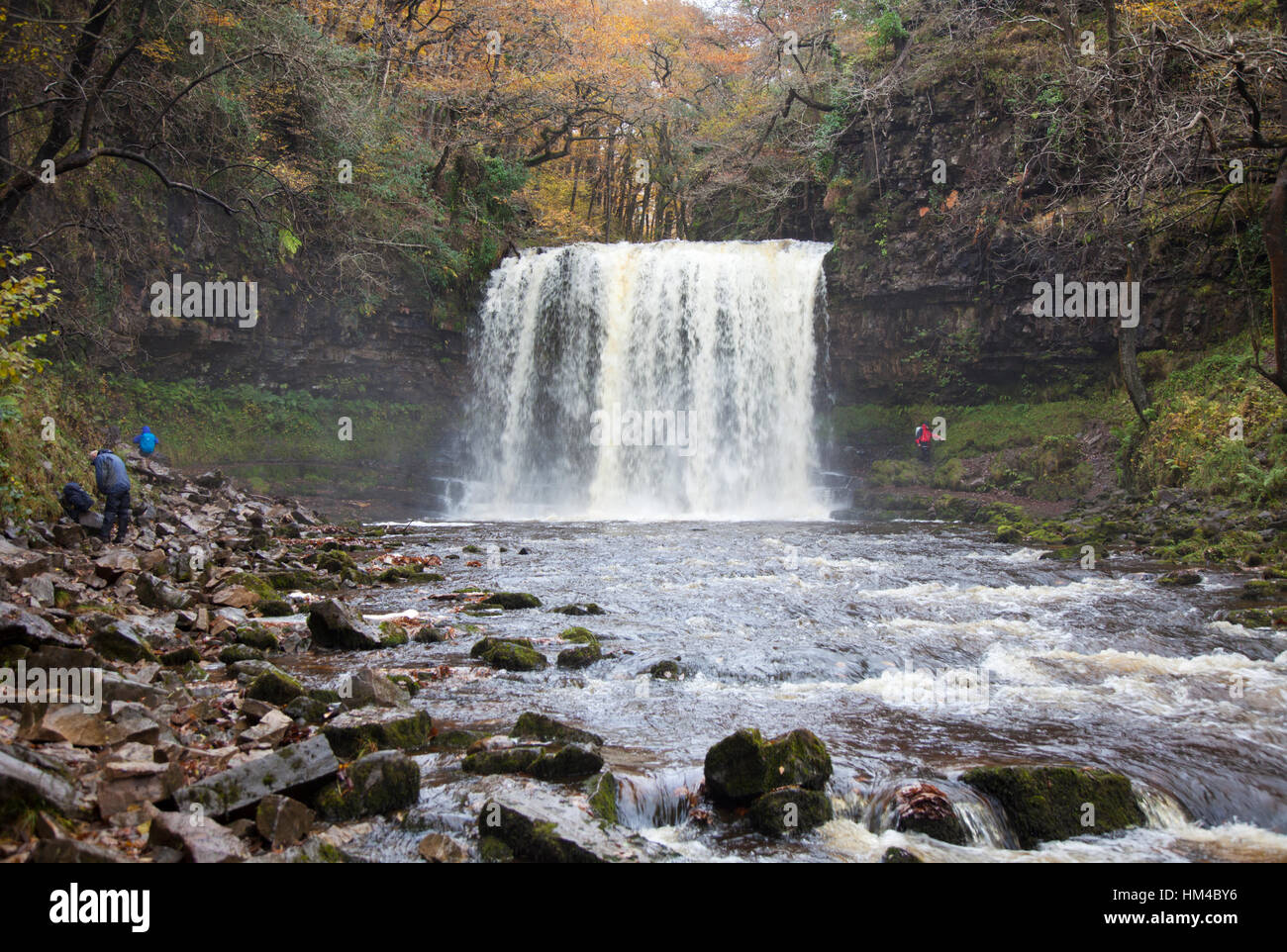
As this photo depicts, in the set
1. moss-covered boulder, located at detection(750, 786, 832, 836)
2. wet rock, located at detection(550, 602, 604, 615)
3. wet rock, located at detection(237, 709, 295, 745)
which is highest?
wet rock, located at detection(237, 709, 295, 745)

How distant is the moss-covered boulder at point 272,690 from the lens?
563 centimetres

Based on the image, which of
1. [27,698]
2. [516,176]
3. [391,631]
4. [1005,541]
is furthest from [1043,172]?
[27,698]

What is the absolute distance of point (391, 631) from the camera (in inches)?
317

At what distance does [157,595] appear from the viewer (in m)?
7.90

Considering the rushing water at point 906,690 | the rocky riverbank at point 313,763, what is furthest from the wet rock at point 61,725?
the rushing water at point 906,690

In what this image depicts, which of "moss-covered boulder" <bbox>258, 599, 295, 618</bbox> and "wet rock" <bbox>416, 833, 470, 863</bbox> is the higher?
"moss-covered boulder" <bbox>258, 599, 295, 618</bbox>

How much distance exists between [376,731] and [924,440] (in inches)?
841

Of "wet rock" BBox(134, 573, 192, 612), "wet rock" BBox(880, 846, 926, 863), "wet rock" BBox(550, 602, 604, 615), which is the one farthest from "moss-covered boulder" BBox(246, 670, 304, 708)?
"wet rock" BBox(550, 602, 604, 615)

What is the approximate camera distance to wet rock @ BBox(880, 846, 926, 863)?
416 cm

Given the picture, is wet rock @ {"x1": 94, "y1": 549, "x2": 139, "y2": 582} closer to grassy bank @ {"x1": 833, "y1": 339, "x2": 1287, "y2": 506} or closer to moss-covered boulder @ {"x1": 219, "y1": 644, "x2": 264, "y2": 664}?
moss-covered boulder @ {"x1": 219, "y1": 644, "x2": 264, "y2": 664}

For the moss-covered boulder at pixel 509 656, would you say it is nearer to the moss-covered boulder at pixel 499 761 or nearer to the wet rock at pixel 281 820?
the moss-covered boulder at pixel 499 761

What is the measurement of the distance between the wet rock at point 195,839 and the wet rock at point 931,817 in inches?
131

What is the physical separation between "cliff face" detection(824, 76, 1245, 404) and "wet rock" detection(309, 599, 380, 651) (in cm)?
1914

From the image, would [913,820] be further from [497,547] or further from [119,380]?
[119,380]
